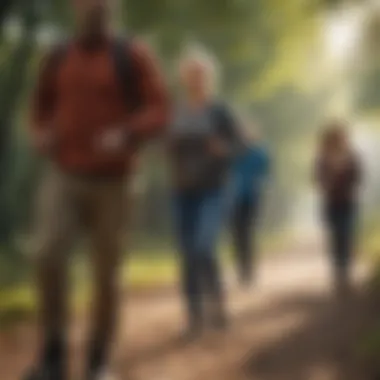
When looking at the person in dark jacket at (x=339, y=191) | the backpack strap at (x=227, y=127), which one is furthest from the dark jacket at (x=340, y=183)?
the backpack strap at (x=227, y=127)

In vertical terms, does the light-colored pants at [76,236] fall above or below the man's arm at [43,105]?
below

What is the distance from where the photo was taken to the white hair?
116 centimetres

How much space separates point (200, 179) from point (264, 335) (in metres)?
0.25

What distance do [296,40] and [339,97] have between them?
0.11 meters

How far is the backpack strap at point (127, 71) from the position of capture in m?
1.11

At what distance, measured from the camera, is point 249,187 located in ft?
3.85

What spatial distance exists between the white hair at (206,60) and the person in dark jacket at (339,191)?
184 mm

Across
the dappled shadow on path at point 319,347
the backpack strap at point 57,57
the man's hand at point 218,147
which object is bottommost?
the dappled shadow on path at point 319,347

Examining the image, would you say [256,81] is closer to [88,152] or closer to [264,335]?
[88,152]

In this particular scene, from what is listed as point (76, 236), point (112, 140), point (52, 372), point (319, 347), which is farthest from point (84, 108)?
point (319, 347)

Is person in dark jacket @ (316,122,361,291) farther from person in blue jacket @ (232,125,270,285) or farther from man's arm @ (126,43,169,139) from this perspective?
man's arm @ (126,43,169,139)

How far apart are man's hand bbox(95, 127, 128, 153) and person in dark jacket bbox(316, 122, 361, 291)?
11.7 inches

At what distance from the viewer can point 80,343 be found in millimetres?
1124

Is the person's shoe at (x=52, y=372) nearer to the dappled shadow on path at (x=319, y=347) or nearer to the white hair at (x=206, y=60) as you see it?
the dappled shadow on path at (x=319, y=347)
